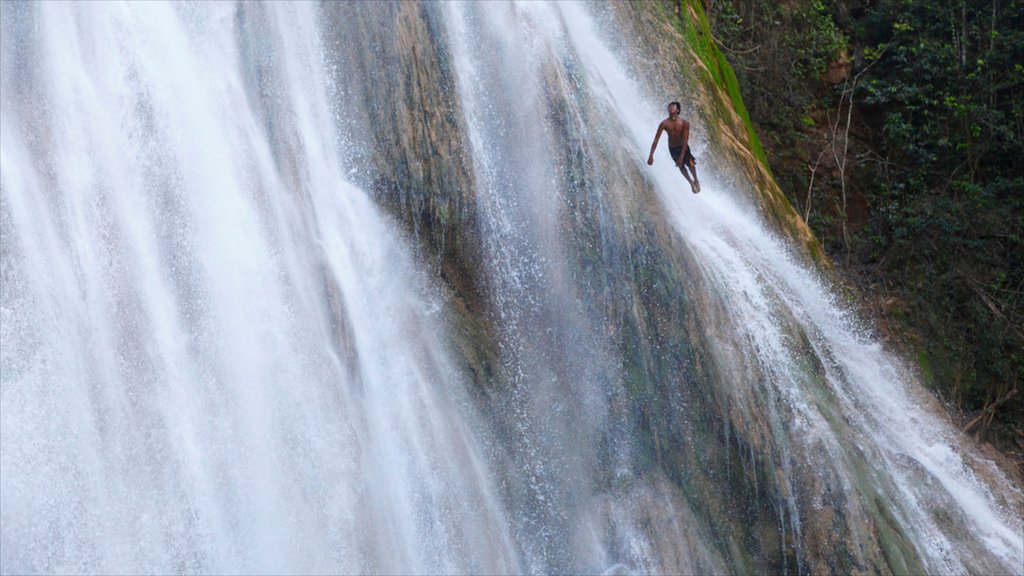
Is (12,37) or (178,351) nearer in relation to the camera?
(178,351)

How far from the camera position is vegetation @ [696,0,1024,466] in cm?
1437

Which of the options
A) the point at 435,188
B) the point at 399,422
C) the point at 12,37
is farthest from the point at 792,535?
the point at 12,37

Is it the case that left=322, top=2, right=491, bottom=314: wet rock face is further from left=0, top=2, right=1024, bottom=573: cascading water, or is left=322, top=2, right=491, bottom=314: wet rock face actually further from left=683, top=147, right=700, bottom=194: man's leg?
left=683, top=147, right=700, bottom=194: man's leg

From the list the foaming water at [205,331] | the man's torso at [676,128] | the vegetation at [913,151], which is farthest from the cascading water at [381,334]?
the vegetation at [913,151]

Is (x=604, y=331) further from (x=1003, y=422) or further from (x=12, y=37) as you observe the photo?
(x=1003, y=422)

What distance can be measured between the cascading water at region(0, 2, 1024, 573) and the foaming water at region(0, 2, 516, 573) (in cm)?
2

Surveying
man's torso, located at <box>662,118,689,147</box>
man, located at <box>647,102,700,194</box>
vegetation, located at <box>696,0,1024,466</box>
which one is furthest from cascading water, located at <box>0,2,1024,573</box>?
vegetation, located at <box>696,0,1024,466</box>

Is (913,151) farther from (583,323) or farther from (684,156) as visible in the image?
(583,323)

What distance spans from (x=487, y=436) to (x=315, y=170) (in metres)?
2.70

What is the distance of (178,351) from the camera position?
876cm

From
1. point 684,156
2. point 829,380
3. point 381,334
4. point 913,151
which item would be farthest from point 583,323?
point 913,151

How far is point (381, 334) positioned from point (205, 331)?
1.43 metres

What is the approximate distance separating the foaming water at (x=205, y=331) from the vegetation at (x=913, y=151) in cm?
747

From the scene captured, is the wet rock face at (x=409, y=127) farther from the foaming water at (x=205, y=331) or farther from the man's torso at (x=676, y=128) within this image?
the man's torso at (x=676, y=128)
